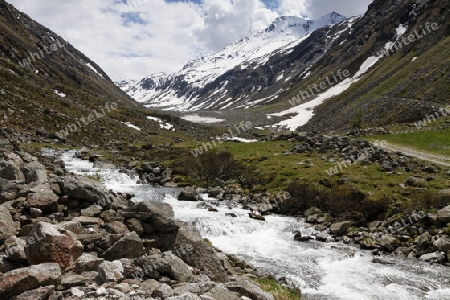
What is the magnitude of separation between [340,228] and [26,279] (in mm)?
22256

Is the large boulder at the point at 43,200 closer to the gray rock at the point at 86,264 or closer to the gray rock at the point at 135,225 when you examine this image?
the gray rock at the point at 135,225

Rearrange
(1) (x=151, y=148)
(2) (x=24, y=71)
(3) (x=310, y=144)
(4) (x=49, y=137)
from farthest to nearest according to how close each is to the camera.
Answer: (2) (x=24, y=71)
(1) (x=151, y=148)
(4) (x=49, y=137)
(3) (x=310, y=144)

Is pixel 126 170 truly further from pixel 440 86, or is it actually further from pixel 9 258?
pixel 440 86

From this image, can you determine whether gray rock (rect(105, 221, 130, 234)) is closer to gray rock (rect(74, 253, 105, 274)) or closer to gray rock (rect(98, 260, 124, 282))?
gray rock (rect(74, 253, 105, 274))

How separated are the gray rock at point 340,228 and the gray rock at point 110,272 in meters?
19.5

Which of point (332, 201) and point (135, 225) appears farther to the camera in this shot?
point (332, 201)

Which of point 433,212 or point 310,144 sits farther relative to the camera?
point 310,144

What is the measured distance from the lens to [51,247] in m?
9.53

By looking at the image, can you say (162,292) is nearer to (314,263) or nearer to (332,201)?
(314,263)

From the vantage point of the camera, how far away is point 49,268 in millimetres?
8609

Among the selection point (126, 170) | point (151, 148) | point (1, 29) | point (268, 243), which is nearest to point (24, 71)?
point (1, 29)

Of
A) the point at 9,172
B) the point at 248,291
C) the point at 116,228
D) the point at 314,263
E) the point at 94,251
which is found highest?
the point at 9,172

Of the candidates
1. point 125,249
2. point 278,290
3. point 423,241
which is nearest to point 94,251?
point 125,249

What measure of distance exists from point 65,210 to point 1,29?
445 ft
